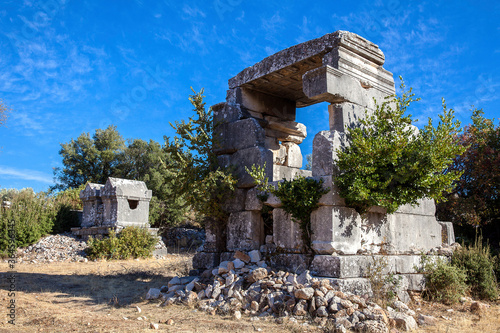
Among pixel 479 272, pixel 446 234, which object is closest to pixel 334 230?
pixel 479 272

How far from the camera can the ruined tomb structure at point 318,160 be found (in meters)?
6.12

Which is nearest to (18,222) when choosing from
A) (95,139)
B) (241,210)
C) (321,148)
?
(241,210)

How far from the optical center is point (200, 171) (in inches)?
300

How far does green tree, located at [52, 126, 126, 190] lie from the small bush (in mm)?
23810

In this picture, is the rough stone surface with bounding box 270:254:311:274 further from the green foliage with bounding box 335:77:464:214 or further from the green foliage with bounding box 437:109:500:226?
the green foliage with bounding box 437:109:500:226

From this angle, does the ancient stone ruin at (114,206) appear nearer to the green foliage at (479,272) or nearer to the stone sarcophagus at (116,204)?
the stone sarcophagus at (116,204)

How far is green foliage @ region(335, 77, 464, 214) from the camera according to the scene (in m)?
5.91

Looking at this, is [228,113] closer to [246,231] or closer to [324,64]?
[324,64]

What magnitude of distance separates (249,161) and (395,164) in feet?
8.76

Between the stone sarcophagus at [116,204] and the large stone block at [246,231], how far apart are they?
8.11 meters

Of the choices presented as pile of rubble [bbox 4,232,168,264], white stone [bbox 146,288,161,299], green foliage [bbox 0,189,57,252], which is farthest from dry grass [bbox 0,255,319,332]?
green foliage [bbox 0,189,57,252]

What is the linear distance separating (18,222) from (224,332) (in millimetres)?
12335

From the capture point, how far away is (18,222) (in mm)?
14289

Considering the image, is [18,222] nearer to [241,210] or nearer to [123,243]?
[123,243]
